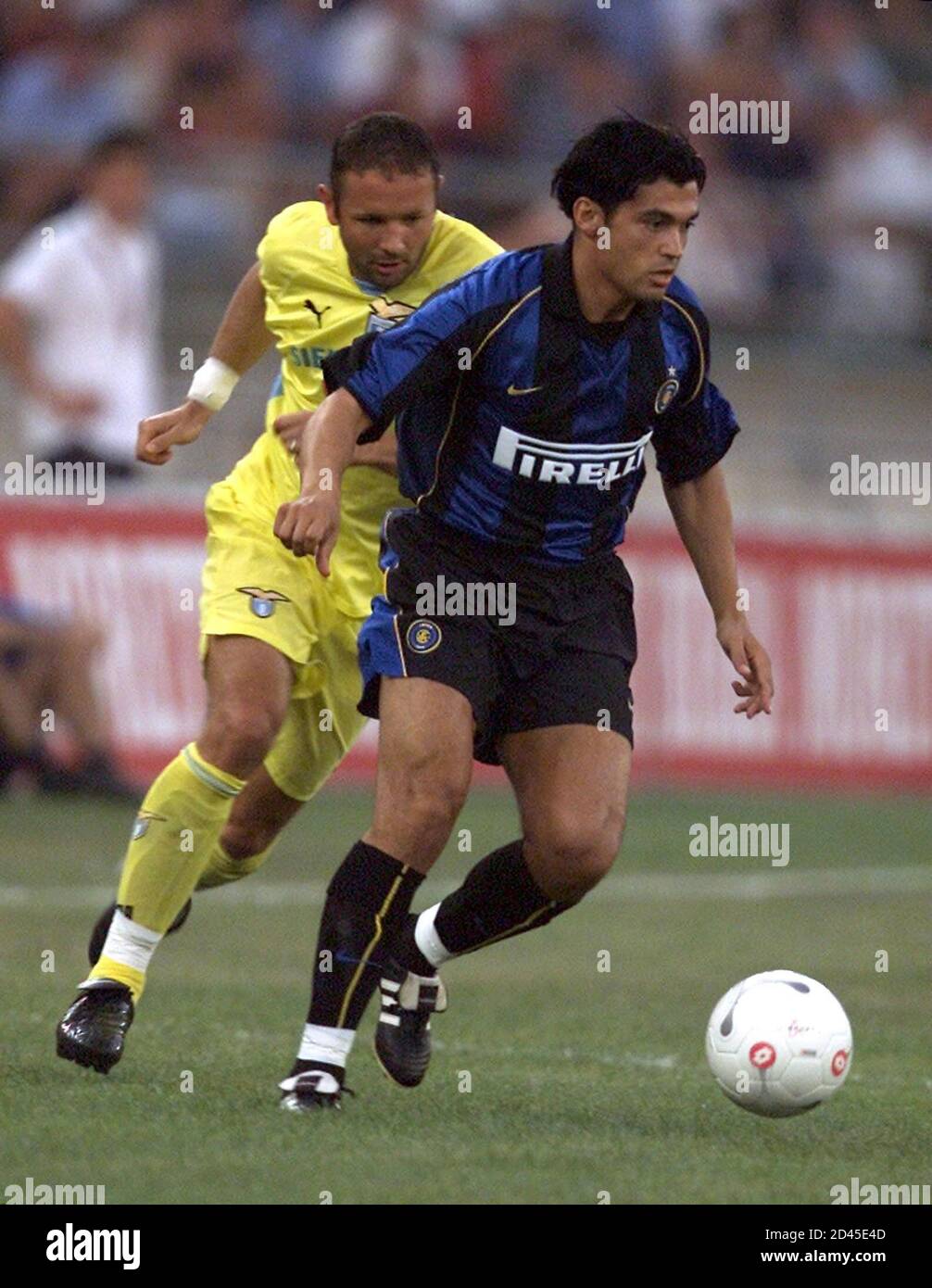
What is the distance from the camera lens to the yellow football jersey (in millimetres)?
6691

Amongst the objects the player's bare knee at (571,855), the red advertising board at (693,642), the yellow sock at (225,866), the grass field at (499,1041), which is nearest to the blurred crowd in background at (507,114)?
the red advertising board at (693,642)

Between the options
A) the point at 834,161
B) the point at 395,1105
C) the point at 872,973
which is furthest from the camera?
the point at 834,161

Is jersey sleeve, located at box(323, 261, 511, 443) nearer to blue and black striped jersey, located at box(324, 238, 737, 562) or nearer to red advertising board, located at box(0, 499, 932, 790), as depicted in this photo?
blue and black striped jersey, located at box(324, 238, 737, 562)

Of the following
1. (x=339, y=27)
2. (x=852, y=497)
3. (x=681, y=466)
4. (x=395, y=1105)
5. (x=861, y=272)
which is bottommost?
(x=395, y=1105)

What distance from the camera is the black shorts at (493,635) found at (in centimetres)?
572

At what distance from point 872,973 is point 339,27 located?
10175 millimetres

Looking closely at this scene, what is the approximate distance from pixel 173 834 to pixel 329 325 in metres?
1.48

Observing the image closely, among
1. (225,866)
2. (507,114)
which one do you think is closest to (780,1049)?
(225,866)

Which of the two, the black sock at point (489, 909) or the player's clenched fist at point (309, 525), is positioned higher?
the player's clenched fist at point (309, 525)

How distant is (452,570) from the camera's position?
230 inches

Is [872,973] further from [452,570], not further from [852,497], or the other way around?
[852,497]

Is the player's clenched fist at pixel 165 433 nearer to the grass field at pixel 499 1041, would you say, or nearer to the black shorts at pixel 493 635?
the black shorts at pixel 493 635

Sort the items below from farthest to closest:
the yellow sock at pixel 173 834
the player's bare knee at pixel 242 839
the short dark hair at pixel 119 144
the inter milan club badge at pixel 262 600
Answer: the short dark hair at pixel 119 144 < the player's bare knee at pixel 242 839 < the inter milan club badge at pixel 262 600 < the yellow sock at pixel 173 834

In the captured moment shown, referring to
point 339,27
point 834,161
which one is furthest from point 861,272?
point 339,27
